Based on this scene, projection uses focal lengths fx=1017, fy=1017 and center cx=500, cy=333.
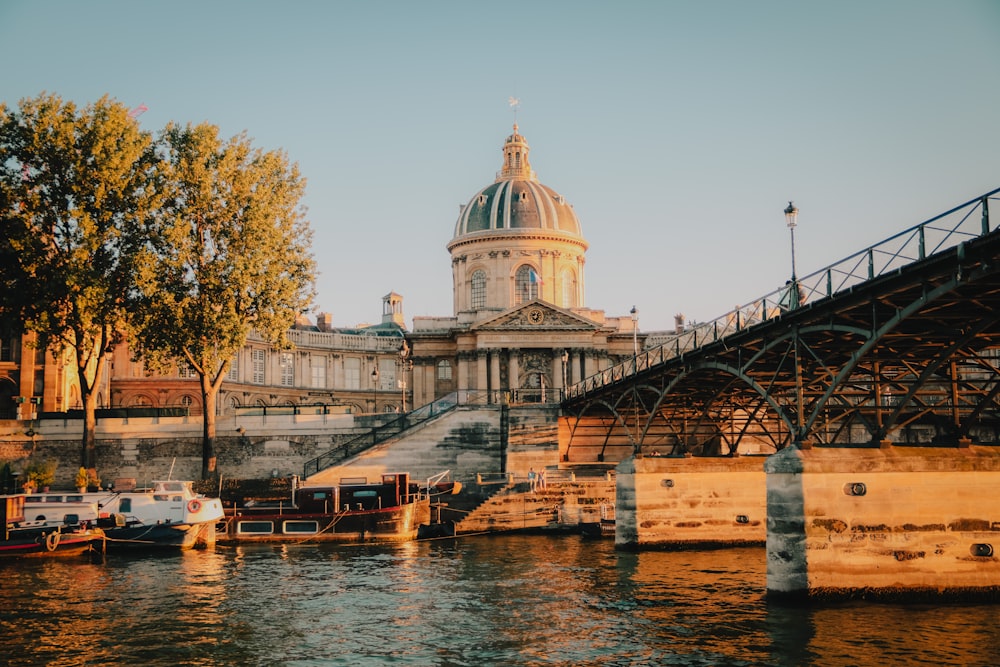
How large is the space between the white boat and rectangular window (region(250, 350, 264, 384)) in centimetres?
5111

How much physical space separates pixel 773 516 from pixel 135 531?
27.1 meters

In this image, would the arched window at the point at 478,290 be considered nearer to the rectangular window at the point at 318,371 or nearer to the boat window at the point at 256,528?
the rectangular window at the point at 318,371

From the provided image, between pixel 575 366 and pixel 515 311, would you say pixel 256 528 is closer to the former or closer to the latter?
pixel 515 311

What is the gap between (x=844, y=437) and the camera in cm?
6384

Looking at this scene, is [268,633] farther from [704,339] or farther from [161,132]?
[161,132]

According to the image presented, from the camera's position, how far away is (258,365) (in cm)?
9562

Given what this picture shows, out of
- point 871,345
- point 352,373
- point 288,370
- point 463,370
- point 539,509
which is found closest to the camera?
point 871,345

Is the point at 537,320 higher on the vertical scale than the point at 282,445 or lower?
higher

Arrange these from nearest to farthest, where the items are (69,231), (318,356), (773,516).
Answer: (773,516)
(69,231)
(318,356)

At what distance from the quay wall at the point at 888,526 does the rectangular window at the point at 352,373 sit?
80298mm

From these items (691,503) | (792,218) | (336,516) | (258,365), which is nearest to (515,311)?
(258,365)

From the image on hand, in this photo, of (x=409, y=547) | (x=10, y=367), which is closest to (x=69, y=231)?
(x=10, y=367)

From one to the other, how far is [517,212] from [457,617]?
7171 centimetres

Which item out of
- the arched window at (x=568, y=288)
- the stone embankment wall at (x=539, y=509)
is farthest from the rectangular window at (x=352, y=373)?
the stone embankment wall at (x=539, y=509)
